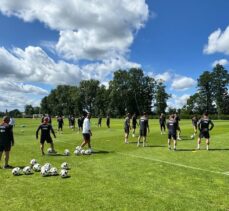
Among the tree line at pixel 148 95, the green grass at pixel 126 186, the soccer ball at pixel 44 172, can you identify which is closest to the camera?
the green grass at pixel 126 186

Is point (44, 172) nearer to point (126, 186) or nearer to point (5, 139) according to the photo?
point (5, 139)

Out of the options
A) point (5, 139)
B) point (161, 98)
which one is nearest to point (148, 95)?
point (161, 98)

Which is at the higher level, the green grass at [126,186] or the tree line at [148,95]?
the tree line at [148,95]

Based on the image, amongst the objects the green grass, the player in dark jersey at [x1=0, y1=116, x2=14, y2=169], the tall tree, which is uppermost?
the tall tree

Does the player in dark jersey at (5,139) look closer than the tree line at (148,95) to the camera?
Yes

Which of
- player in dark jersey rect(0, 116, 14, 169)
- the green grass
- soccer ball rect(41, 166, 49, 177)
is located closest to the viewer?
the green grass

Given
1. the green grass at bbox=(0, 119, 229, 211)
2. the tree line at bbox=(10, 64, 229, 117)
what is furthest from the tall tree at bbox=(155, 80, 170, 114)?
the green grass at bbox=(0, 119, 229, 211)

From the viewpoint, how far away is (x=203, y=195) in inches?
361

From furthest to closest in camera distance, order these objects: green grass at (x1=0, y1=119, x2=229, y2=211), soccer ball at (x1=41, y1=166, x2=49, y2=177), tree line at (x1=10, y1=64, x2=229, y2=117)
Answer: tree line at (x1=10, y1=64, x2=229, y2=117) → soccer ball at (x1=41, y1=166, x2=49, y2=177) → green grass at (x1=0, y1=119, x2=229, y2=211)

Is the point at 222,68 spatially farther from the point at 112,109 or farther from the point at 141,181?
the point at 141,181

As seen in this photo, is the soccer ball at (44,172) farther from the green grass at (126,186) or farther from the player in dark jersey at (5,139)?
the player in dark jersey at (5,139)

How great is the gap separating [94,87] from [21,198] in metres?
141

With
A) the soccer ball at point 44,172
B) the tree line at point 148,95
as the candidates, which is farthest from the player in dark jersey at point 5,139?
the tree line at point 148,95

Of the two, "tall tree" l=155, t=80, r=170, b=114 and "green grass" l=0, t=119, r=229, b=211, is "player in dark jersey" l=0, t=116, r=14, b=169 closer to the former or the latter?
"green grass" l=0, t=119, r=229, b=211
